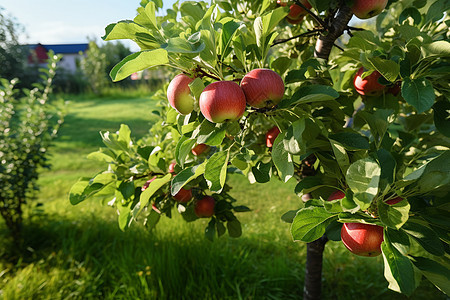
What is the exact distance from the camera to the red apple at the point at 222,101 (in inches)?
30.3

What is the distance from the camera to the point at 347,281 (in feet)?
8.00

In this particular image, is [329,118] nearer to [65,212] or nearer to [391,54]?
[391,54]

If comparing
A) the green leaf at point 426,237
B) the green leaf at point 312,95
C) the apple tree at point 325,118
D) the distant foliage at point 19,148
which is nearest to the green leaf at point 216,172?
the apple tree at point 325,118

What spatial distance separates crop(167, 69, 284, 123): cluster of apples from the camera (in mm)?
777

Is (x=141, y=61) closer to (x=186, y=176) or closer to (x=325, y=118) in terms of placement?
(x=186, y=176)

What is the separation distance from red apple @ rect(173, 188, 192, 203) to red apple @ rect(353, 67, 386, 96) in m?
0.82

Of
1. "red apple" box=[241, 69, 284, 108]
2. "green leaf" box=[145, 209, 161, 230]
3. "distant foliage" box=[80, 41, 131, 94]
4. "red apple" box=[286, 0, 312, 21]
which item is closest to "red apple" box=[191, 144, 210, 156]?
"green leaf" box=[145, 209, 161, 230]

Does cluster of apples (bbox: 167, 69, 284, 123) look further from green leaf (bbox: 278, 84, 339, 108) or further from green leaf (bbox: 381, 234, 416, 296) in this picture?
green leaf (bbox: 381, 234, 416, 296)

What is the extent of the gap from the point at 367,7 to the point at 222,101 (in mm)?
661

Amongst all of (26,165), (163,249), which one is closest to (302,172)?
(163,249)

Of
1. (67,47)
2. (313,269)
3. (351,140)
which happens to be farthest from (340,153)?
(67,47)

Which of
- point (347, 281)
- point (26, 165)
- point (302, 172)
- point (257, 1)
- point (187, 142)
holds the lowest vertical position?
point (347, 281)

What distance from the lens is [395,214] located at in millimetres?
718

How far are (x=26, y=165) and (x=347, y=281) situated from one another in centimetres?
307
